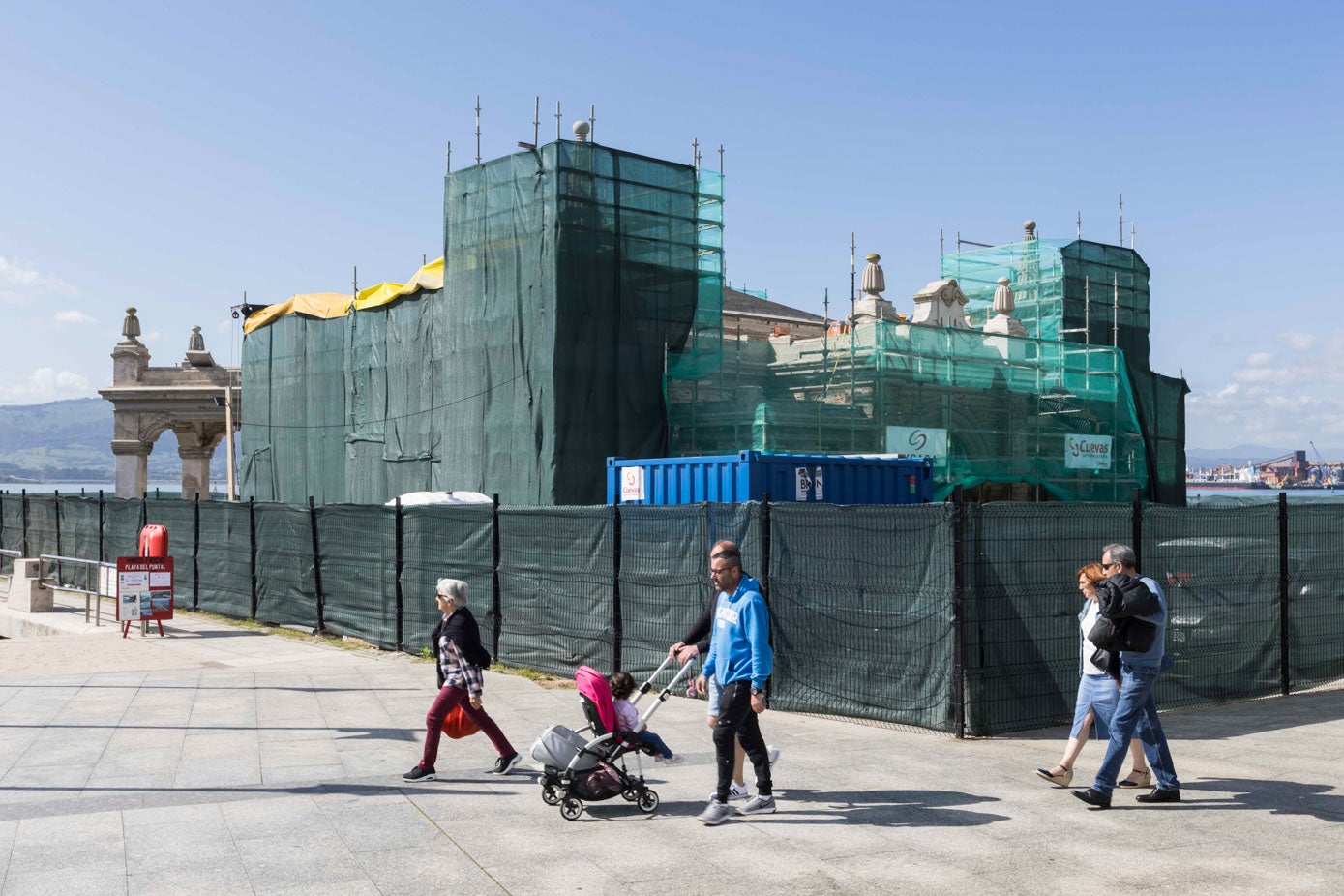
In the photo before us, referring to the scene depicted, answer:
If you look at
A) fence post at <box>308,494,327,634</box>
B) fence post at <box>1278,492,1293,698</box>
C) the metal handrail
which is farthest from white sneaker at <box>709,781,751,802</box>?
the metal handrail

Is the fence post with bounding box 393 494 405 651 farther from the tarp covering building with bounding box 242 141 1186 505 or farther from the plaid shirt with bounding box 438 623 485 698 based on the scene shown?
the tarp covering building with bounding box 242 141 1186 505

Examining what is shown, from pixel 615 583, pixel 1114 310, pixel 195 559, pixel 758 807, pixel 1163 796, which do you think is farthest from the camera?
pixel 1114 310

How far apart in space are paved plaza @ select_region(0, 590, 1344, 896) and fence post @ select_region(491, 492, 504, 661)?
292 cm

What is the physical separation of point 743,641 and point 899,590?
3634 millimetres

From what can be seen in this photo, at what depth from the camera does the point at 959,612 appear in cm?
1076

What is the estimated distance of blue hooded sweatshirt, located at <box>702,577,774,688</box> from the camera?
8078mm

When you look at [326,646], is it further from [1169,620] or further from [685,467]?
[1169,620]

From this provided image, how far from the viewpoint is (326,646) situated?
18516 mm

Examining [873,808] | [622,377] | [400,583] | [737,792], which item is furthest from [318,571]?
[873,808]

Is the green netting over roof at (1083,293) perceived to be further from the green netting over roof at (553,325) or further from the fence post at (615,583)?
the fence post at (615,583)

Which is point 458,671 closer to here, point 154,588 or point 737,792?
point 737,792

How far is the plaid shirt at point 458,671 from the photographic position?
932 cm

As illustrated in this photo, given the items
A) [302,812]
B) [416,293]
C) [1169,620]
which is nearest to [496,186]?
[416,293]

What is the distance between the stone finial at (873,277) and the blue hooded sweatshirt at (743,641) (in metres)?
41.0
